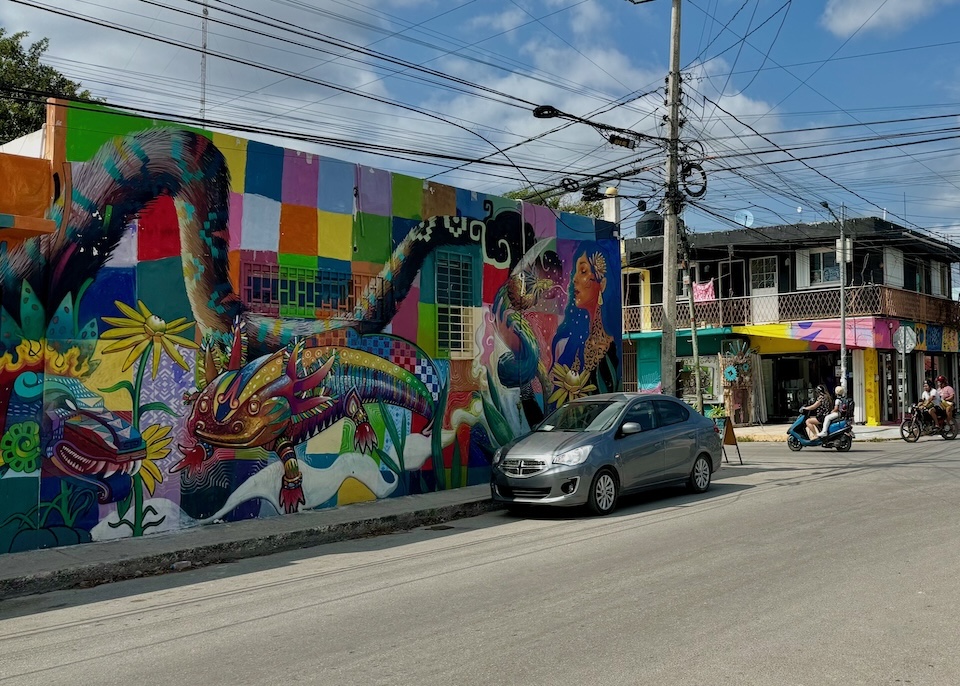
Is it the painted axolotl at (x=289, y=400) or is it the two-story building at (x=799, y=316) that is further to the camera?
the two-story building at (x=799, y=316)

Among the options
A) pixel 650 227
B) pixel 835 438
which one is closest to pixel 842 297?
pixel 835 438

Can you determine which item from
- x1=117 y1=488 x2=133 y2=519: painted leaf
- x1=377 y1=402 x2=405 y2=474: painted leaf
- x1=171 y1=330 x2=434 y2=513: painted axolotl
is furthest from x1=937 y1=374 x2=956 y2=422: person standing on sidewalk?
x1=117 y1=488 x2=133 y2=519: painted leaf

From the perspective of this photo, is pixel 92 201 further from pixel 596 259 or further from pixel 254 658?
pixel 596 259

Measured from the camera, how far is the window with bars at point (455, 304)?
14.4 meters

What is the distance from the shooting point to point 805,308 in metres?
30.4

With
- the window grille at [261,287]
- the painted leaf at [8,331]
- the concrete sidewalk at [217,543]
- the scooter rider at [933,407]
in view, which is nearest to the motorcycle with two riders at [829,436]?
the scooter rider at [933,407]

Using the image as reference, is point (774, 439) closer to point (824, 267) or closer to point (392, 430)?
point (824, 267)

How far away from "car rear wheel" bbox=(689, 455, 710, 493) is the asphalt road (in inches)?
91.2

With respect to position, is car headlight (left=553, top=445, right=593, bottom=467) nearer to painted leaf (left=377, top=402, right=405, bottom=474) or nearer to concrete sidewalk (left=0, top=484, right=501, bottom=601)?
concrete sidewalk (left=0, top=484, right=501, bottom=601)

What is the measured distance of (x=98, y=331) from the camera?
10.1m

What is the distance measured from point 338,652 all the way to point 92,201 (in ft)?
22.8

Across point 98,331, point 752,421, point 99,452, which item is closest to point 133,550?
point 99,452

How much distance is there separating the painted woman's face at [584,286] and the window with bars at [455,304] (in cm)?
308

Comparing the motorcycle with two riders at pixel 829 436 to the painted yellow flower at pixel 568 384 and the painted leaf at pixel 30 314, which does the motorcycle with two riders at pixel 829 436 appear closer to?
the painted yellow flower at pixel 568 384
